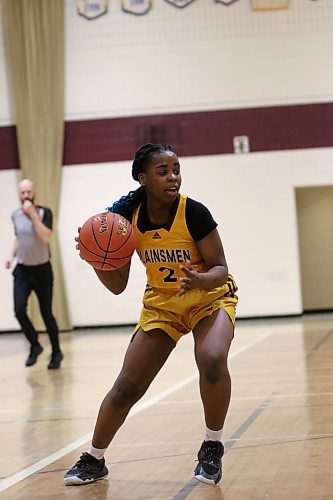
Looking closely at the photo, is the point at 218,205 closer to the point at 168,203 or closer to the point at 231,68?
the point at 231,68

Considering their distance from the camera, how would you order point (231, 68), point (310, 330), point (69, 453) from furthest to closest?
point (231, 68), point (310, 330), point (69, 453)

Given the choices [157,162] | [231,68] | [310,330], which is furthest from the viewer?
[231,68]

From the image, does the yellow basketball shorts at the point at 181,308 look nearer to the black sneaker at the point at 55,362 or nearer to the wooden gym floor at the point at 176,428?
→ the wooden gym floor at the point at 176,428

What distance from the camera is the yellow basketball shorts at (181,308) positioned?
4289mm

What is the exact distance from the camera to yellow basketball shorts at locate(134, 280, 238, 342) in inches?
169

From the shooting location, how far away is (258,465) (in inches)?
177

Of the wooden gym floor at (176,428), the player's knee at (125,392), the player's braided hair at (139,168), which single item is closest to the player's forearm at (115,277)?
the player's braided hair at (139,168)

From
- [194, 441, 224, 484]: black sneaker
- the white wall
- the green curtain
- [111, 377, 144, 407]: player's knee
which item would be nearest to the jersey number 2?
[111, 377, 144, 407]: player's knee

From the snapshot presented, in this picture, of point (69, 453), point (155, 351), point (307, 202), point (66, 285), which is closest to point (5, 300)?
point (66, 285)

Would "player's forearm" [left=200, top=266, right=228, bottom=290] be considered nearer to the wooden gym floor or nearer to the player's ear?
the player's ear

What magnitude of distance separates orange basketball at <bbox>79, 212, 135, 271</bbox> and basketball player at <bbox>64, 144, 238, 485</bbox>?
0.30 ft

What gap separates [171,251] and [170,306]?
0.26m

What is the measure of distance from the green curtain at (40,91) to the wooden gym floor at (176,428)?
458 centimetres

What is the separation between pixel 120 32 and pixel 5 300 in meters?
4.74
